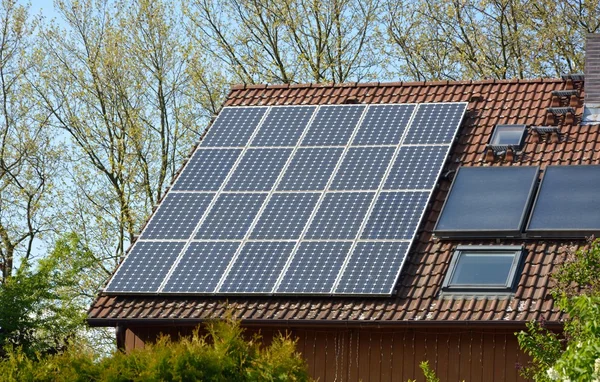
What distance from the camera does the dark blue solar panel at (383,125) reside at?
20.3 metres

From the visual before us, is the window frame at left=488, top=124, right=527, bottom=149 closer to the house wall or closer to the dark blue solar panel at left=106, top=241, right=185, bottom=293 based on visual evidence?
the house wall

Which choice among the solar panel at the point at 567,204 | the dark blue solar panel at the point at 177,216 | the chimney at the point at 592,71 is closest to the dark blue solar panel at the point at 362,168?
the dark blue solar panel at the point at 177,216

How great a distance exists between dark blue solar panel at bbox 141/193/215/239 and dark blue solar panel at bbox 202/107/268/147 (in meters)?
1.40

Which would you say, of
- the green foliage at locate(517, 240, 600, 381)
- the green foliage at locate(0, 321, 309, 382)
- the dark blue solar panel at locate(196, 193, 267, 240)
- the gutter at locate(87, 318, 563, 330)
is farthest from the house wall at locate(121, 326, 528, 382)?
the green foliage at locate(0, 321, 309, 382)

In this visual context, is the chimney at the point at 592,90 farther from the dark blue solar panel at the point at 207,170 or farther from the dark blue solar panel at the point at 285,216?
the dark blue solar panel at the point at 207,170

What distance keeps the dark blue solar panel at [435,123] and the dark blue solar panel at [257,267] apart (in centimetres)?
290

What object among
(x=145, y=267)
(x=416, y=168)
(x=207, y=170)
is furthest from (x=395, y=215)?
(x=145, y=267)

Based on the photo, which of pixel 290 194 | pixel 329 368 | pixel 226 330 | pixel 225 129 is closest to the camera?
pixel 226 330

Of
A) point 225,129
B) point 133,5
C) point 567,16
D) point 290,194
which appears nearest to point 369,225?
point 290,194

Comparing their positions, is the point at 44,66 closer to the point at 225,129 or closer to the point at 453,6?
the point at 453,6

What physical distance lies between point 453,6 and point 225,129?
16.9 m

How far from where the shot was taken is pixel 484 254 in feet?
57.6

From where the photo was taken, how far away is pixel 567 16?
3488 centimetres

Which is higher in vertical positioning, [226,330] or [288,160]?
[288,160]
